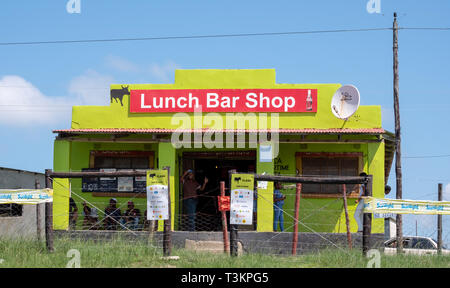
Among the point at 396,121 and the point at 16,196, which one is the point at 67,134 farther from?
the point at 396,121

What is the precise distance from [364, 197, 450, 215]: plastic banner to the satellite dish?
4.86 metres

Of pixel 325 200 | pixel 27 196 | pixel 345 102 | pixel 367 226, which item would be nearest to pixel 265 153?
pixel 325 200

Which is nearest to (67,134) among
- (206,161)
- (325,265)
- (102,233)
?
(102,233)

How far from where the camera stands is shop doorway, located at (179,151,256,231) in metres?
17.0

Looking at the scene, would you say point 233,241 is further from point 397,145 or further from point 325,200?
point 397,145

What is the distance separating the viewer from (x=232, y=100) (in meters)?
17.2

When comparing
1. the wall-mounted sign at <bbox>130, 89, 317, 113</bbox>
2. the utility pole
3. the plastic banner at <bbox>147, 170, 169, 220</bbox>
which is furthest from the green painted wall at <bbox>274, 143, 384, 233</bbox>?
the plastic banner at <bbox>147, 170, 169, 220</bbox>

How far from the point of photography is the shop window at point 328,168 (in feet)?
53.9

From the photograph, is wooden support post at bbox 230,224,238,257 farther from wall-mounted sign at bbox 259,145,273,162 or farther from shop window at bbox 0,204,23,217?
shop window at bbox 0,204,23,217

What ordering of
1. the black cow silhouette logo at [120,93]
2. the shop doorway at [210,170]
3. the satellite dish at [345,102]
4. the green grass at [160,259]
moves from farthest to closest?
the black cow silhouette logo at [120,93] < the shop doorway at [210,170] < the satellite dish at [345,102] < the green grass at [160,259]

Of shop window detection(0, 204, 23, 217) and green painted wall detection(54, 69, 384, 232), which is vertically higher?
green painted wall detection(54, 69, 384, 232)

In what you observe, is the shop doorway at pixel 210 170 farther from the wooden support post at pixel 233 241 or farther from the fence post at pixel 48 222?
the wooden support post at pixel 233 241

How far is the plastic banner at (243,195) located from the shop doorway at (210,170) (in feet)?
16.9

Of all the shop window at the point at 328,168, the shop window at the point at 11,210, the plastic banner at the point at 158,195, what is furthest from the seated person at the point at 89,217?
the shop window at the point at 328,168
